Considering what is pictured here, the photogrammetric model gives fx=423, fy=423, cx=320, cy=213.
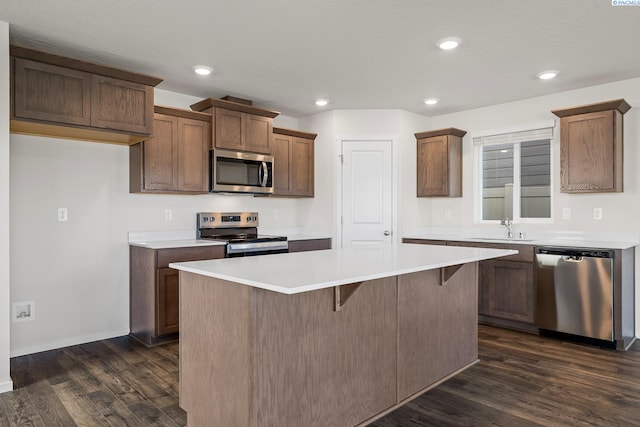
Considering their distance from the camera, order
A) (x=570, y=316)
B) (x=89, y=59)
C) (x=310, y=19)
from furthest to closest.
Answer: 1. (x=570, y=316)
2. (x=89, y=59)
3. (x=310, y=19)

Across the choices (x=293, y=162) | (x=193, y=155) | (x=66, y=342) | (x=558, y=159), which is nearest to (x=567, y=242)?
Answer: (x=558, y=159)

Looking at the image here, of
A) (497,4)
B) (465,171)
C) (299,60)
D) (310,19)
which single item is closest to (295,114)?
(299,60)

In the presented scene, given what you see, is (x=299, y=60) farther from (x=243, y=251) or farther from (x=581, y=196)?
(x=581, y=196)

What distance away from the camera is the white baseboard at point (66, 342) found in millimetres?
3383

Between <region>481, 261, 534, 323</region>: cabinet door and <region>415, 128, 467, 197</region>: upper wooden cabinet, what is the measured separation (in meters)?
1.15

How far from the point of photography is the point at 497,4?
99.6 inches

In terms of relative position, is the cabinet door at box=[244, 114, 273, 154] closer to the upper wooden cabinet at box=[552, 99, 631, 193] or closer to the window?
the window

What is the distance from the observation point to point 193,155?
163 inches

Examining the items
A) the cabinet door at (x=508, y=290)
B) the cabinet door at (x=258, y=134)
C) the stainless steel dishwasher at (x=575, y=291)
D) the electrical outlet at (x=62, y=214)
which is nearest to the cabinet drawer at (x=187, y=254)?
the electrical outlet at (x=62, y=214)

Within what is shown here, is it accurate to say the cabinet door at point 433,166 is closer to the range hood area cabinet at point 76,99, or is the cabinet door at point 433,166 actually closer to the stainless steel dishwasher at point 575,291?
the stainless steel dishwasher at point 575,291

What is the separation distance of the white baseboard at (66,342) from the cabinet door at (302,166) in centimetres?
243

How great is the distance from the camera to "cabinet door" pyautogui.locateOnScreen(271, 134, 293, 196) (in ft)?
16.3

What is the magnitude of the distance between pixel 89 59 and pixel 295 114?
249cm

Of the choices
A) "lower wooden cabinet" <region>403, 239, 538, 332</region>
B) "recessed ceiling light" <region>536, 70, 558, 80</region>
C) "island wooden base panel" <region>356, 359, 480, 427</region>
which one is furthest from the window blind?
"island wooden base panel" <region>356, 359, 480, 427</region>
